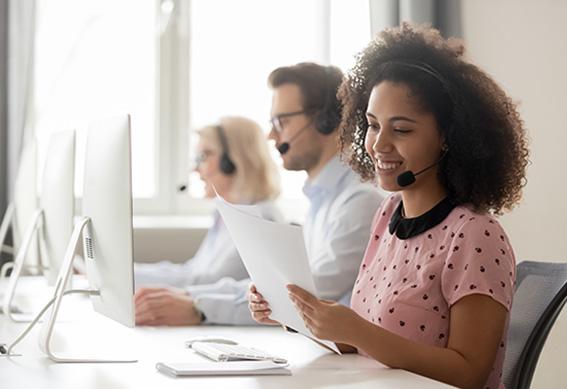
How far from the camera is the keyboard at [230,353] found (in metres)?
1.60

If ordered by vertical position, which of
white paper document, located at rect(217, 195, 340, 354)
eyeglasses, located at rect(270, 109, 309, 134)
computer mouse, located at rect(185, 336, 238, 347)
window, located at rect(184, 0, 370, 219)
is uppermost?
window, located at rect(184, 0, 370, 219)

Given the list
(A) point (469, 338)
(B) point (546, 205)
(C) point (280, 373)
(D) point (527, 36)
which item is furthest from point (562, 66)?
(C) point (280, 373)

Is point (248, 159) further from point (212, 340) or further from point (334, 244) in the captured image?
point (212, 340)

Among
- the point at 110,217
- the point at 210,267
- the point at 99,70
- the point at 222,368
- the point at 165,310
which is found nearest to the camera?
the point at 222,368

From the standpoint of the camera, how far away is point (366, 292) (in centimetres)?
182

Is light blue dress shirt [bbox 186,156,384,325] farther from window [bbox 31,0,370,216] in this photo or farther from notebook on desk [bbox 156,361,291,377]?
window [bbox 31,0,370,216]

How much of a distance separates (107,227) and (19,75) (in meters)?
2.44

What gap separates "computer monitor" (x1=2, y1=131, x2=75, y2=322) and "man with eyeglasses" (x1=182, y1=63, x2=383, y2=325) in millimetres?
349

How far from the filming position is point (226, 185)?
3.43 meters

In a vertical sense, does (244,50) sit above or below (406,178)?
above

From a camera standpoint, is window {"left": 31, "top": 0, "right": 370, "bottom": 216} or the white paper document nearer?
the white paper document

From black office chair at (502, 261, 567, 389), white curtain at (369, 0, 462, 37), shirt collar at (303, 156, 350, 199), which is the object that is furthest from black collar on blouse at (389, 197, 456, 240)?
white curtain at (369, 0, 462, 37)

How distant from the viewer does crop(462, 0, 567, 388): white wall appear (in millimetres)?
2389

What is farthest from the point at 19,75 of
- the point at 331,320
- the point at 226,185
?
the point at 331,320
